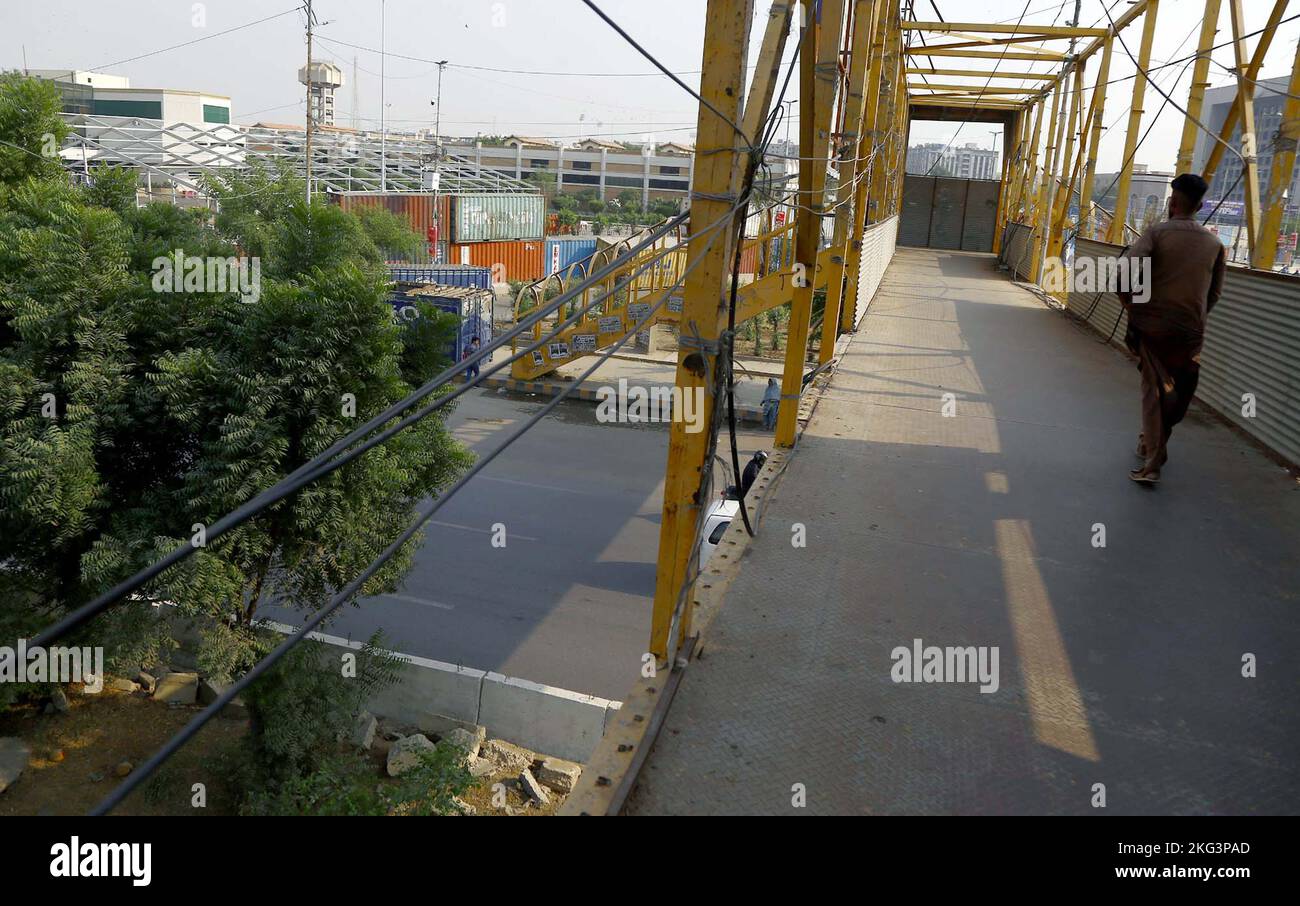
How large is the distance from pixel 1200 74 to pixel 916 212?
68.3ft

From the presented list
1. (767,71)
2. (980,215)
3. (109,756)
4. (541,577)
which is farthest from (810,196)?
(980,215)

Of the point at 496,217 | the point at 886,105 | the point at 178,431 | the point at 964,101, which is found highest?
the point at 964,101

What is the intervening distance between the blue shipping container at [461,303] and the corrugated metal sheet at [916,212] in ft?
48.0

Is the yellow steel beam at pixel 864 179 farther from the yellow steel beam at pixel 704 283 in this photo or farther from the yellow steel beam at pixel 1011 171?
the yellow steel beam at pixel 1011 171

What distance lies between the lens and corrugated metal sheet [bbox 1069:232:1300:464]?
22.1 ft

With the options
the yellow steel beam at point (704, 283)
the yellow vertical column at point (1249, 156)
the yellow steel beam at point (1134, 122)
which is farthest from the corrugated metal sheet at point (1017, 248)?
the yellow steel beam at point (704, 283)

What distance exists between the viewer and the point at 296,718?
8.20 meters

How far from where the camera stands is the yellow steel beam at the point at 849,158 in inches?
340

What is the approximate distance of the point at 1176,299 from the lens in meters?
5.69

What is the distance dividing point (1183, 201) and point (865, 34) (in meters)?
4.42

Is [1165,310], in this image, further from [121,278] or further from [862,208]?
[121,278]

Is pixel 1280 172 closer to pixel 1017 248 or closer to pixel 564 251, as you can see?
pixel 1017 248

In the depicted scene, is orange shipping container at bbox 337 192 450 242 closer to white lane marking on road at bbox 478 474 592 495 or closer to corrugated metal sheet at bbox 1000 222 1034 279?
corrugated metal sheet at bbox 1000 222 1034 279
